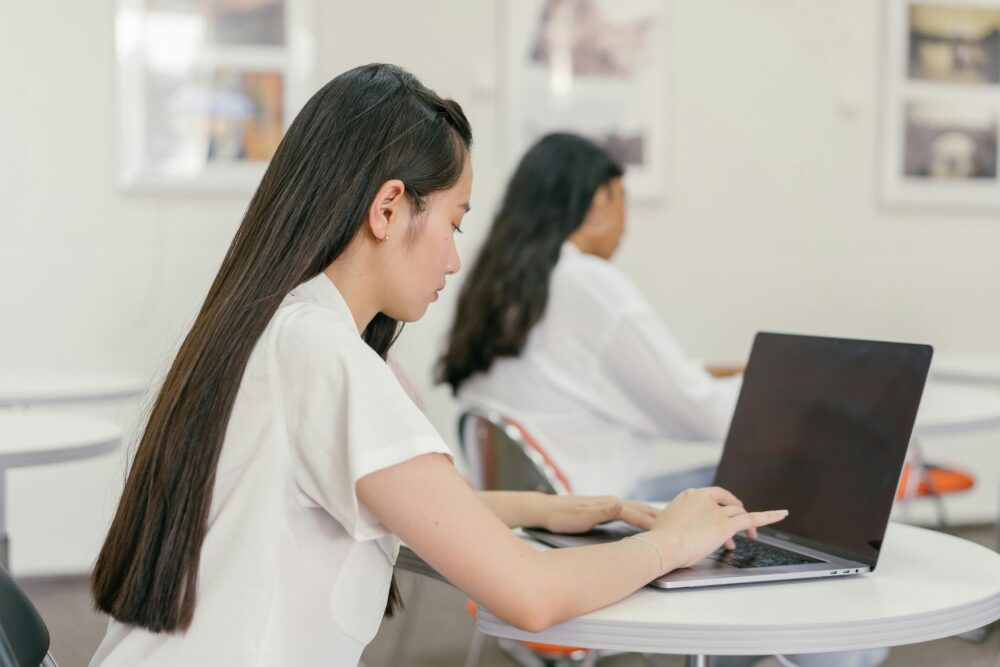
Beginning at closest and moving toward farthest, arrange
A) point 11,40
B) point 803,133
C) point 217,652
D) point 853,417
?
point 217,652 < point 853,417 < point 11,40 < point 803,133

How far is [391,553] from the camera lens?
3.87 feet

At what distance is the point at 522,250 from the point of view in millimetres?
2619

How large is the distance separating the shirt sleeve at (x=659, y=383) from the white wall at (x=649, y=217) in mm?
1154

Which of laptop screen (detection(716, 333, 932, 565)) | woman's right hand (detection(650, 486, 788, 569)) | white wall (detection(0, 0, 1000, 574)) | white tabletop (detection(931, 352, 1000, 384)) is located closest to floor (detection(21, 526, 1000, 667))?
white wall (detection(0, 0, 1000, 574))

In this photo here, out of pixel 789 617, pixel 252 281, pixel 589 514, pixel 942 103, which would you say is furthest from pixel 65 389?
pixel 942 103

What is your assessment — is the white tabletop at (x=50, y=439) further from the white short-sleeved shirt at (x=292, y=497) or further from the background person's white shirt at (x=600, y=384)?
the white short-sleeved shirt at (x=292, y=497)

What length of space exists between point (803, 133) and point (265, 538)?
12.9ft

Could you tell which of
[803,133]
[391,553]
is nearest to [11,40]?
[803,133]

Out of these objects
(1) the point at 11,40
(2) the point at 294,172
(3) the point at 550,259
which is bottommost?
(3) the point at 550,259

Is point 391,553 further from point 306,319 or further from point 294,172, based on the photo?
point 294,172

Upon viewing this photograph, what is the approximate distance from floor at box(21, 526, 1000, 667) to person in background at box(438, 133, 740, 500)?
658mm

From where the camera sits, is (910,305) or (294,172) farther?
(910,305)

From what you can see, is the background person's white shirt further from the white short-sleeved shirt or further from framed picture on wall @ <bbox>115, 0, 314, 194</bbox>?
framed picture on wall @ <bbox>115, 0, 314, 194</bbox>

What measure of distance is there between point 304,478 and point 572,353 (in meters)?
1.53
